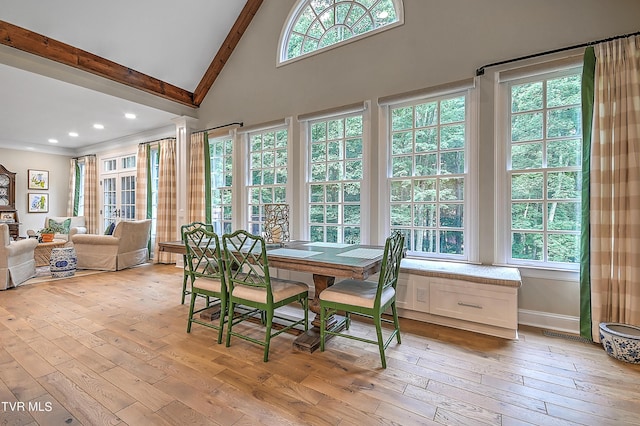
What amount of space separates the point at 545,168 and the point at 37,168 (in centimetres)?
1009

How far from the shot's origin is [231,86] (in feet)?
15.8

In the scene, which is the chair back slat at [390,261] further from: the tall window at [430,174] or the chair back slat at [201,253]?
the chair back slat at [201,253]

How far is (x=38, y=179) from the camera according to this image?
7465 millimetres

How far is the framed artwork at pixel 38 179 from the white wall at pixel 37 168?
0.08 m

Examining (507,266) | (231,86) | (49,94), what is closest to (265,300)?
(507,266)

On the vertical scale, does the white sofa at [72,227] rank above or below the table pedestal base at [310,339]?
above

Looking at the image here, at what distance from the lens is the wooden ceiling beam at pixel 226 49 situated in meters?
4.52

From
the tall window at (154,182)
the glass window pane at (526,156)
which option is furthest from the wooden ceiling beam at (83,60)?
the glass window pane at (526,156)

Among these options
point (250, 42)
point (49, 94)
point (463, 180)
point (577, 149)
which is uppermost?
point (250, 42)

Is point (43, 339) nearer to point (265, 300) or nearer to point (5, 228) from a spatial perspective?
point (265, 300)

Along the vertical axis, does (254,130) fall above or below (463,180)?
above

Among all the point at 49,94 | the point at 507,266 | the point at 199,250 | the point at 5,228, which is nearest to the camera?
the point at 199,250

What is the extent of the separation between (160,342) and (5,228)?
3227 millimetres

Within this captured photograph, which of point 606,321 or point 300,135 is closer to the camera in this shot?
point 606,321
